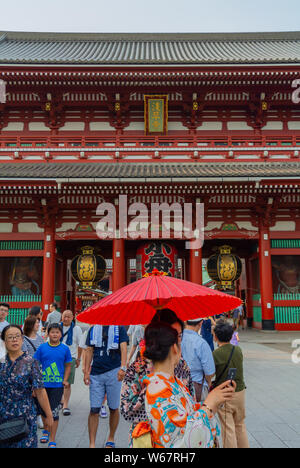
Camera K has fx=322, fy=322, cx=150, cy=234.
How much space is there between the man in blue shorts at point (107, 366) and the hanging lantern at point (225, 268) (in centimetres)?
870

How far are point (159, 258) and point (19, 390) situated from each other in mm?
9329

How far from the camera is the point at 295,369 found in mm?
7039

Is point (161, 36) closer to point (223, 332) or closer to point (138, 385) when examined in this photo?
point (223, 332)

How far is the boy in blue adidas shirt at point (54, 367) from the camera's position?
360cm

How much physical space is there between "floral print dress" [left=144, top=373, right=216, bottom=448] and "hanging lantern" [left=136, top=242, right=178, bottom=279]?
10.0 m

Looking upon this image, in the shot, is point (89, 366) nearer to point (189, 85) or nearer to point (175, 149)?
point (175, 149)

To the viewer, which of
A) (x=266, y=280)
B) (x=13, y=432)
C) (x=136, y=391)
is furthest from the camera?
(x=266, y=280)

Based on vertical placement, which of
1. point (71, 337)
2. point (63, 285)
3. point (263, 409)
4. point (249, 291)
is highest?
point (63, 285)

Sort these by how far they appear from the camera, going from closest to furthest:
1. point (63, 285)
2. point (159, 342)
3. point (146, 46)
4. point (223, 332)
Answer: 1. point (159, 342)
2. point (223, 332)
3. point (63, 285)
4. point (146, 46)

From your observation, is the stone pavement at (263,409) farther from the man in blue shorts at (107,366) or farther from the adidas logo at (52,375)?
the adidas logo at (52,375)

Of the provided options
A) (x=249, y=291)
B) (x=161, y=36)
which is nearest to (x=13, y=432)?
(x=249, y=291)

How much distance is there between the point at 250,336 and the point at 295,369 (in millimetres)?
4600

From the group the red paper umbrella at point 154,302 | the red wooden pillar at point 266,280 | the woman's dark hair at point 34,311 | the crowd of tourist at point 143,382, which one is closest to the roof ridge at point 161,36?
the red wooden pillar at point 266,280

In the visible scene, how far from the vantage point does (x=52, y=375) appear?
3594 millimetres
